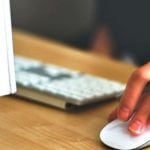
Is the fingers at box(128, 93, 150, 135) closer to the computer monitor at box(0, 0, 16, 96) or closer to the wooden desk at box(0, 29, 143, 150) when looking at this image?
the wooden desk at box(0, 29, 143, 150)

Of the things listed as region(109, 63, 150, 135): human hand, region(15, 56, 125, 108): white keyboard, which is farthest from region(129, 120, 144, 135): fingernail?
region(15, 56, 125, 108): white keyboard

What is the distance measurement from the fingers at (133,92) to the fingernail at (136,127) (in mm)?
16

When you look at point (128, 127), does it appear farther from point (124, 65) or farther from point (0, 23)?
point (124, 65)

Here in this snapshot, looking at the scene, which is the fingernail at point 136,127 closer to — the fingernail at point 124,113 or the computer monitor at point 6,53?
the fingernail at point 124,113

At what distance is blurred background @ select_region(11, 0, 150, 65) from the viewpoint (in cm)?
191

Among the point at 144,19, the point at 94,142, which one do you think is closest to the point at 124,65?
the point at 94,142

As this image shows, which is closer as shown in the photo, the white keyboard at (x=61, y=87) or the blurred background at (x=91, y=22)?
the white keyboard at (x=61, y=87)

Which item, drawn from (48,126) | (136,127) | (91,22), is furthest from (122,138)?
(91,22)

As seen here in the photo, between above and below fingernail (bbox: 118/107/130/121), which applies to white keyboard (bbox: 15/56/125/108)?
below

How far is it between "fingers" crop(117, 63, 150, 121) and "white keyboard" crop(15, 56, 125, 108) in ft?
0.43

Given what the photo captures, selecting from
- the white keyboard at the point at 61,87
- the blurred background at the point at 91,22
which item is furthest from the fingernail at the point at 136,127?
the blurred background at the point at 91,22

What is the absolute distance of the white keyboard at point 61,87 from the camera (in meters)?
0.79

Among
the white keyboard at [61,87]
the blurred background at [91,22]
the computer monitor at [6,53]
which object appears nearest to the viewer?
the computer monitor at [6,53]

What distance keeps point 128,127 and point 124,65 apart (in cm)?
50
